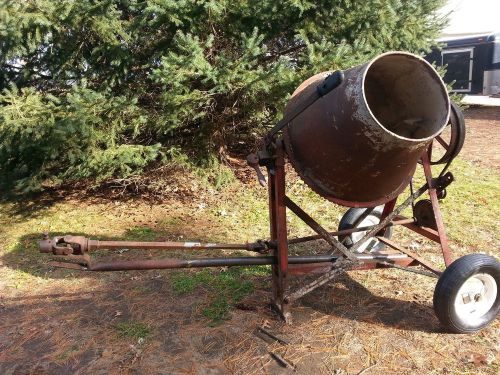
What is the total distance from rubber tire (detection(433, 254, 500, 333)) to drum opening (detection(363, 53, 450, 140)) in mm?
903

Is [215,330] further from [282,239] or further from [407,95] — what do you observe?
[407,95]

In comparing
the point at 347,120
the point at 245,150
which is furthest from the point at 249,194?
the point at 347,120

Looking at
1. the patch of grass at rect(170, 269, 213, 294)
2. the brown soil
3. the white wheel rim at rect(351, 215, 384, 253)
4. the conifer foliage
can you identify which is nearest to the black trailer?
the brown soil

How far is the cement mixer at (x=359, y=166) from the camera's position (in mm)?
2463

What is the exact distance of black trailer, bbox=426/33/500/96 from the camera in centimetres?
1334

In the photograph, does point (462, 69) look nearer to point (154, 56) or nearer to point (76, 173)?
point (154, 56)

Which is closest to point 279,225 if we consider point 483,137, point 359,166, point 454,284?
point 359,166

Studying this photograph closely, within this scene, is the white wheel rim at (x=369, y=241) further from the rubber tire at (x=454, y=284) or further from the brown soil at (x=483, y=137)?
the brown soil at (x=483, y=137)

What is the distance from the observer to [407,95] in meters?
2.88

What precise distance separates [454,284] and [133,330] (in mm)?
2303

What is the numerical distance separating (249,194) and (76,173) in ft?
7.55

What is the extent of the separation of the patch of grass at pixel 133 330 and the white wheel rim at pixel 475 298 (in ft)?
7.28

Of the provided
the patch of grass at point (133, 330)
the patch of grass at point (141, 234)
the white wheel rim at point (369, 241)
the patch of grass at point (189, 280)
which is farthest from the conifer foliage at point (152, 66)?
the patch of grass at point (133, 330)

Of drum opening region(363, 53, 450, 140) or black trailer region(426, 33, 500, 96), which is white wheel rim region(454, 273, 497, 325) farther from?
→ black trailer region(426, 33, 500, 96)
